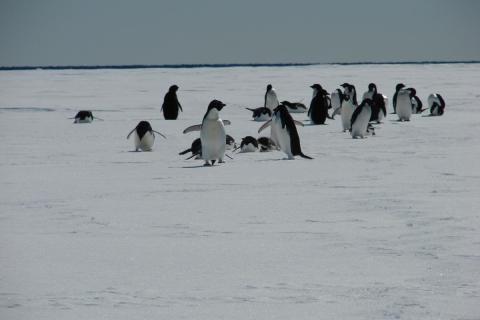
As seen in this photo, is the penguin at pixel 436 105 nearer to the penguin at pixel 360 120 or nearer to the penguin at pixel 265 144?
the penguin at pixel 360 120

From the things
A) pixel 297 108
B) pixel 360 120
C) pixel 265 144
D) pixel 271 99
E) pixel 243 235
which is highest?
pixel 271 99

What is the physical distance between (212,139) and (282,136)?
1.04 m

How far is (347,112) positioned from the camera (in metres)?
13.5

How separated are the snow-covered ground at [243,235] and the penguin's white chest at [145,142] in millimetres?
380

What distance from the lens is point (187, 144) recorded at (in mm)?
11500

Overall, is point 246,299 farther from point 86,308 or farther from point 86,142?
point 86,142

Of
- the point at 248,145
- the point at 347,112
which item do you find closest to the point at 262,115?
the point at 347,112

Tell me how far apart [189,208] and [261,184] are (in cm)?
141

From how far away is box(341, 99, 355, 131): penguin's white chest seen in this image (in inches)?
527

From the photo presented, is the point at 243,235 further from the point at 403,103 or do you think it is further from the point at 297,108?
the point at 297,108

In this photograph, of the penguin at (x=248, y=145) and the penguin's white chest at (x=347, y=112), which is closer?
the penguin at (x=248, y=145)

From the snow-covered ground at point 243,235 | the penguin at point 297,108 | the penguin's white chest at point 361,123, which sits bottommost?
the snow-covered ground at point 243,235

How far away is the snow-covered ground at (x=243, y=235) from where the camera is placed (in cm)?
351

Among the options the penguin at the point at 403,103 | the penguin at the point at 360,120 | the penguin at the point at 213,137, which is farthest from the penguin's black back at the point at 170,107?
the penguin at the point at 213,137
